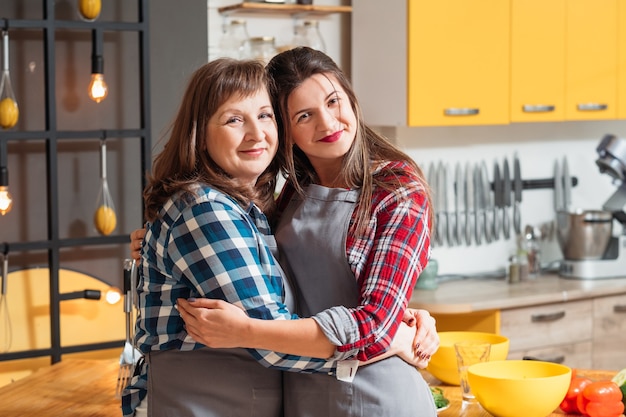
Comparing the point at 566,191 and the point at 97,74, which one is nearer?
the point at 97,74

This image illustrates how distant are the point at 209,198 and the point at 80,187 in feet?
6.59

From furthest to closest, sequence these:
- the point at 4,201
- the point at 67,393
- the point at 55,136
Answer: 1. the point at 55,136
2. the point at 4,201
3. the point at 67,393

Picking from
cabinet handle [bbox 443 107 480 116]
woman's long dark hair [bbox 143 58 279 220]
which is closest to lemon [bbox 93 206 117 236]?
cabinet handle [bbox 443 107 480 116]

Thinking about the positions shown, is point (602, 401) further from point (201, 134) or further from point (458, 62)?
point (458, 62)

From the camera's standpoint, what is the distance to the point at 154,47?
151 inches

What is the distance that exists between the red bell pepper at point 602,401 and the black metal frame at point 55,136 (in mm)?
1975

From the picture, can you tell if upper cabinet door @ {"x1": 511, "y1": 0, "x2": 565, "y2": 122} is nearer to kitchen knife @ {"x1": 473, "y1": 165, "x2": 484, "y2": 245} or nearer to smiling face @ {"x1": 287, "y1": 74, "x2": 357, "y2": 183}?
kitchen knife @ {"x1": 473, "y1": 165, "x2": 484, "y2": 245}

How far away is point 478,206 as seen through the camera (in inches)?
182

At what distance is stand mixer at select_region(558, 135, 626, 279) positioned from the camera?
446cm

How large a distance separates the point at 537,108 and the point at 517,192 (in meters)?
0.55

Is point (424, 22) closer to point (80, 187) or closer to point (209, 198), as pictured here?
point (80, 187)

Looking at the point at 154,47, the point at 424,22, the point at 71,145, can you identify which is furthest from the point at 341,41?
the point at 71,145

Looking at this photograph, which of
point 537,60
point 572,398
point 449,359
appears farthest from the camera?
point 537,60

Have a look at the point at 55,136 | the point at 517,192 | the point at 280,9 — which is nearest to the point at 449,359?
the point at 55,136
